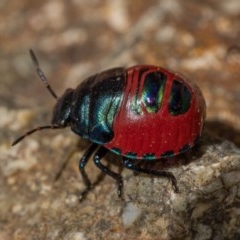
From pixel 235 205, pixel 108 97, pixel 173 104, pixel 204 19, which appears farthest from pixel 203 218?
pixel 204 19

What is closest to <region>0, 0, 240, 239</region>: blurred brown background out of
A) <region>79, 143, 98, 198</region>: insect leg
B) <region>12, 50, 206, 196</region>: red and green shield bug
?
<region>79, 143, 98, 198</region>: insect leg

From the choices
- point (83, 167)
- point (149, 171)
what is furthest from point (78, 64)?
point (149, 171)

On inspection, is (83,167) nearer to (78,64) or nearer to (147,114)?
(147,114)

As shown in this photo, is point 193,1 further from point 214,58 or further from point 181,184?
point 181,184

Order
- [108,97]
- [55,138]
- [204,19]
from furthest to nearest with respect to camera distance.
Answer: [204,19], [55,138], [108,97]

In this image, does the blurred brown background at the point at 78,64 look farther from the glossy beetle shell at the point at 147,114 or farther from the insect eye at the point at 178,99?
the insect eye at the point at 178,99

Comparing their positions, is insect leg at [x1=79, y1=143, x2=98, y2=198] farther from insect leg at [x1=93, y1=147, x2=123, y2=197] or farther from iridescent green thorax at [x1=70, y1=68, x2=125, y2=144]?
iridescent green thorax at [x1=70, y1=68, x2=125, y2=144]

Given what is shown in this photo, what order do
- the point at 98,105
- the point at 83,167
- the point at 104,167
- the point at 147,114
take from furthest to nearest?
the point at 83,167 → the point at 104,167 → the point at 98,105 → the point at 147,114

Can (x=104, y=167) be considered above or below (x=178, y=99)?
below
